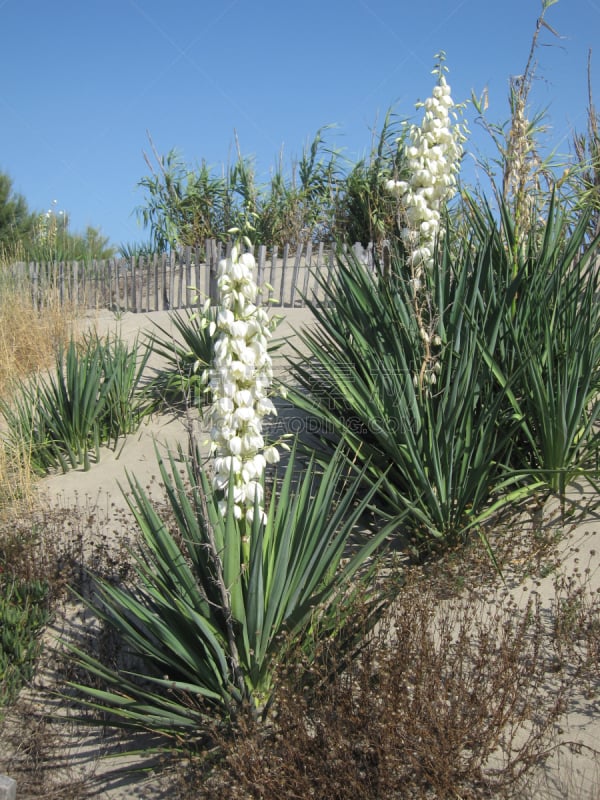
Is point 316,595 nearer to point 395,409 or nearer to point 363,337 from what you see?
point 395,409

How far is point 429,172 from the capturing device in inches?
186

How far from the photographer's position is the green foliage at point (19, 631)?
364 cm

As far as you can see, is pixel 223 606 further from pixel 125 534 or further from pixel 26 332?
pixel 26 332

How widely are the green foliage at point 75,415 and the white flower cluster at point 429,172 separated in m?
3.07

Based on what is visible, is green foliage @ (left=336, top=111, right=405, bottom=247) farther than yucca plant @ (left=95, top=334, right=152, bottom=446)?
Yes

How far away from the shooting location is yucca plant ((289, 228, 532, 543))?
3998mm

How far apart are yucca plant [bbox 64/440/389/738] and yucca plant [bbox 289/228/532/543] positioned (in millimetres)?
847

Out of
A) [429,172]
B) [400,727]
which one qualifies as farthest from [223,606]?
[429,172]

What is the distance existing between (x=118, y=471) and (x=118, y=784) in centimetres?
355

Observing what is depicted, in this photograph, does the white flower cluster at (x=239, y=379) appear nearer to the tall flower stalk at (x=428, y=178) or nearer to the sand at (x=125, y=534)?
the sand at (x=125, y=534)

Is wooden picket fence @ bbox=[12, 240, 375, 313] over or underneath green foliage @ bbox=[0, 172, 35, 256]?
underneath

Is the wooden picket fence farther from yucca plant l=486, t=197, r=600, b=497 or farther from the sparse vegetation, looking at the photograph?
yucca plant l=486, t=197, r=600, b=497

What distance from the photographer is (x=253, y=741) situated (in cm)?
273

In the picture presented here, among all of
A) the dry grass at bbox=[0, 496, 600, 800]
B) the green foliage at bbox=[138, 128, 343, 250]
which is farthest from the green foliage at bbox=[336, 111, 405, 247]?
the dry grass at bbox=[0, 496, 600, 800]
